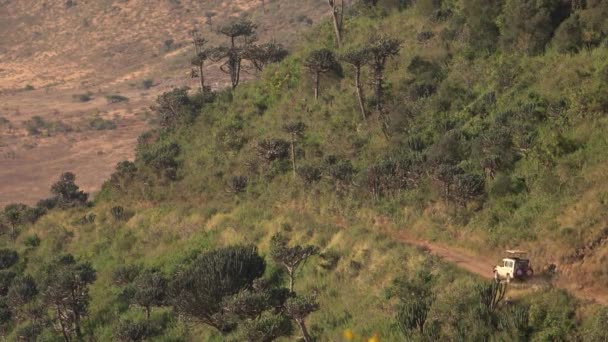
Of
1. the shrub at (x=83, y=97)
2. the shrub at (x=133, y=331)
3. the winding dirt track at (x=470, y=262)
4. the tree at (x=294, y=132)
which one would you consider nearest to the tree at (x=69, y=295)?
the shrub at (x=133, y=331)

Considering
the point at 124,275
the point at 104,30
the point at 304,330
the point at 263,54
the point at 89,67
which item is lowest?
the point at 124,275

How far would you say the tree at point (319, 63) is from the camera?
143ft

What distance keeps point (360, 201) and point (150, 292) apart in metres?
11.9

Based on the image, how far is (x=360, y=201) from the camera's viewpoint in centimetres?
3388

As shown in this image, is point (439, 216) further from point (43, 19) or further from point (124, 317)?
point (43, 19)

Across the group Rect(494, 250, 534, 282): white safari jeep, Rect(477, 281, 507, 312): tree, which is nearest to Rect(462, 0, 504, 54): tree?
Rect(494, 250, 534, 282): white safari jeep

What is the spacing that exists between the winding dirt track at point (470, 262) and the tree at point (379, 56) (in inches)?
513

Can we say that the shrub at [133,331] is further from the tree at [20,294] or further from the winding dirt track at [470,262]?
the winding dirt track at [470,262]

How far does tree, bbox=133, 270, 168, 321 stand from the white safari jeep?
53.8 feet

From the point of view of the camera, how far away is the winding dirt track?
69.1 feet

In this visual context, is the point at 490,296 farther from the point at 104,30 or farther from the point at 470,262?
the point at 104,30

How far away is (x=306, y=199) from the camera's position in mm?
36750

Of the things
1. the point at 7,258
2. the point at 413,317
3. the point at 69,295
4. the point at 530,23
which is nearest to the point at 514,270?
the point at 413,317

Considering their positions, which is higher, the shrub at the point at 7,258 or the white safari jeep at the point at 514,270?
the white safari jeep at the point at 514,270
